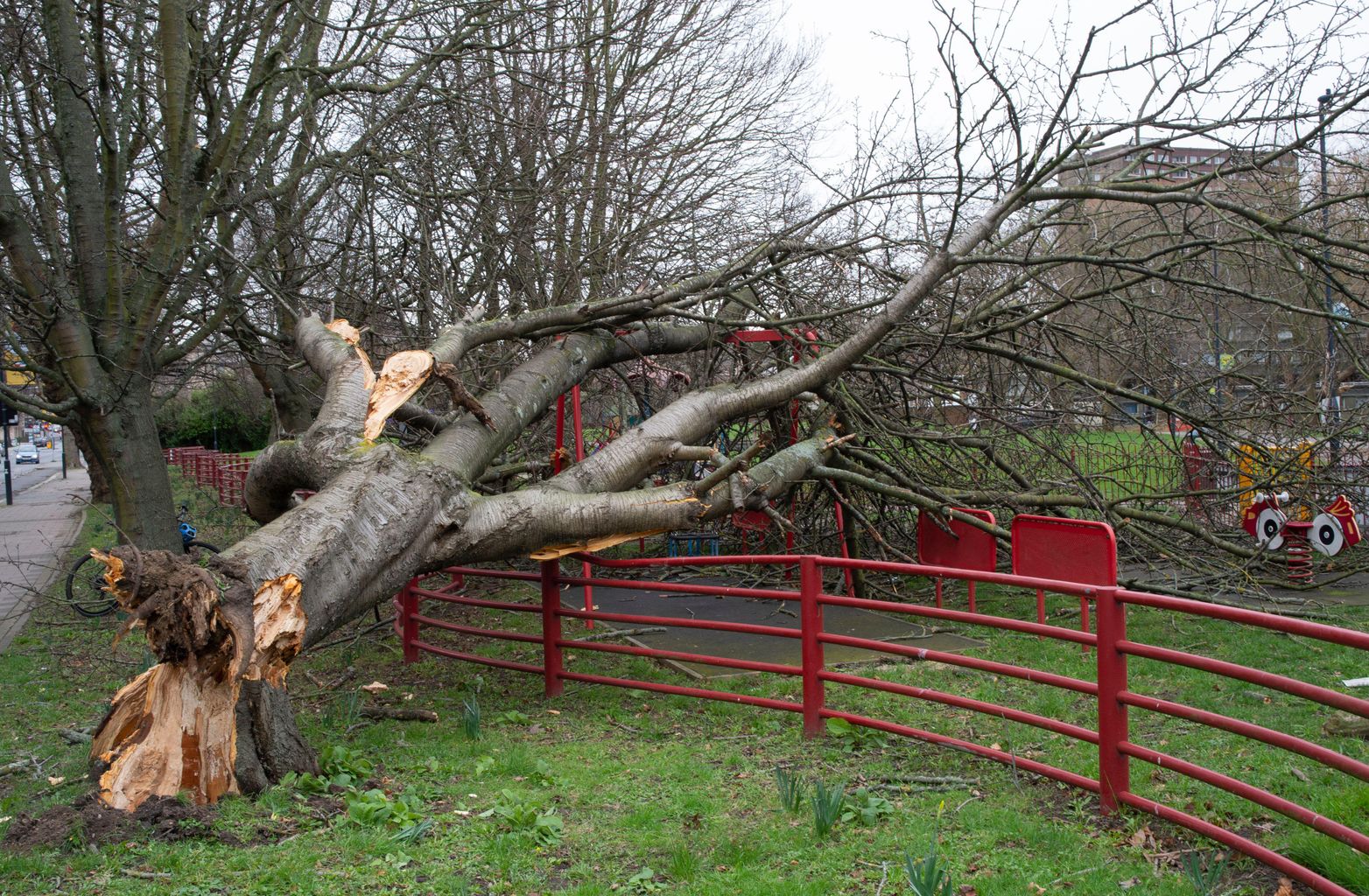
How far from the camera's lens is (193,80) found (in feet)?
27.4

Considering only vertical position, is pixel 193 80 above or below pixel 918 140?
above

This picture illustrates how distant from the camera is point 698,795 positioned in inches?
178

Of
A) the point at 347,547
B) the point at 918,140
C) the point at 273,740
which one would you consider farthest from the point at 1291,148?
the point at 273,740

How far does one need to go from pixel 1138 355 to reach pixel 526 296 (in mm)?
5819

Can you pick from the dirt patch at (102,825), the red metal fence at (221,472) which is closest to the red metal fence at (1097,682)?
the dirt patch at (102,825)

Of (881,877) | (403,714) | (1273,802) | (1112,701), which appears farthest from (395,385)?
(1273,802)

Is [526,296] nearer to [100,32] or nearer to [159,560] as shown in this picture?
[100,32]

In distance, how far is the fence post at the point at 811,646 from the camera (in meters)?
5.28

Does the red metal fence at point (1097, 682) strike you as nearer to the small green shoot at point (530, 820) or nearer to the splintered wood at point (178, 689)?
the small green shoot at point (530, 820)

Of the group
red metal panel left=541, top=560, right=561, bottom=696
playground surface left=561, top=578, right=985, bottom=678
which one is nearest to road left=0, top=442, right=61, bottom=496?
playground surface left=561, top=578, right=985, bottom=678

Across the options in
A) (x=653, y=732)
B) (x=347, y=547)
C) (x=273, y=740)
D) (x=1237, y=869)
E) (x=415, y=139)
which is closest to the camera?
(x=1237, y=869)

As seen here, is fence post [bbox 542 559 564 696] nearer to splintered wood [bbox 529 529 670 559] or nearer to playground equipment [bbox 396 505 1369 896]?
playground equipment [bbox 396 505 1369 896]

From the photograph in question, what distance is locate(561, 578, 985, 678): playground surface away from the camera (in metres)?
7.47

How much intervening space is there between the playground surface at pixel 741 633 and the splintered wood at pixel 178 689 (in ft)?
8.89
